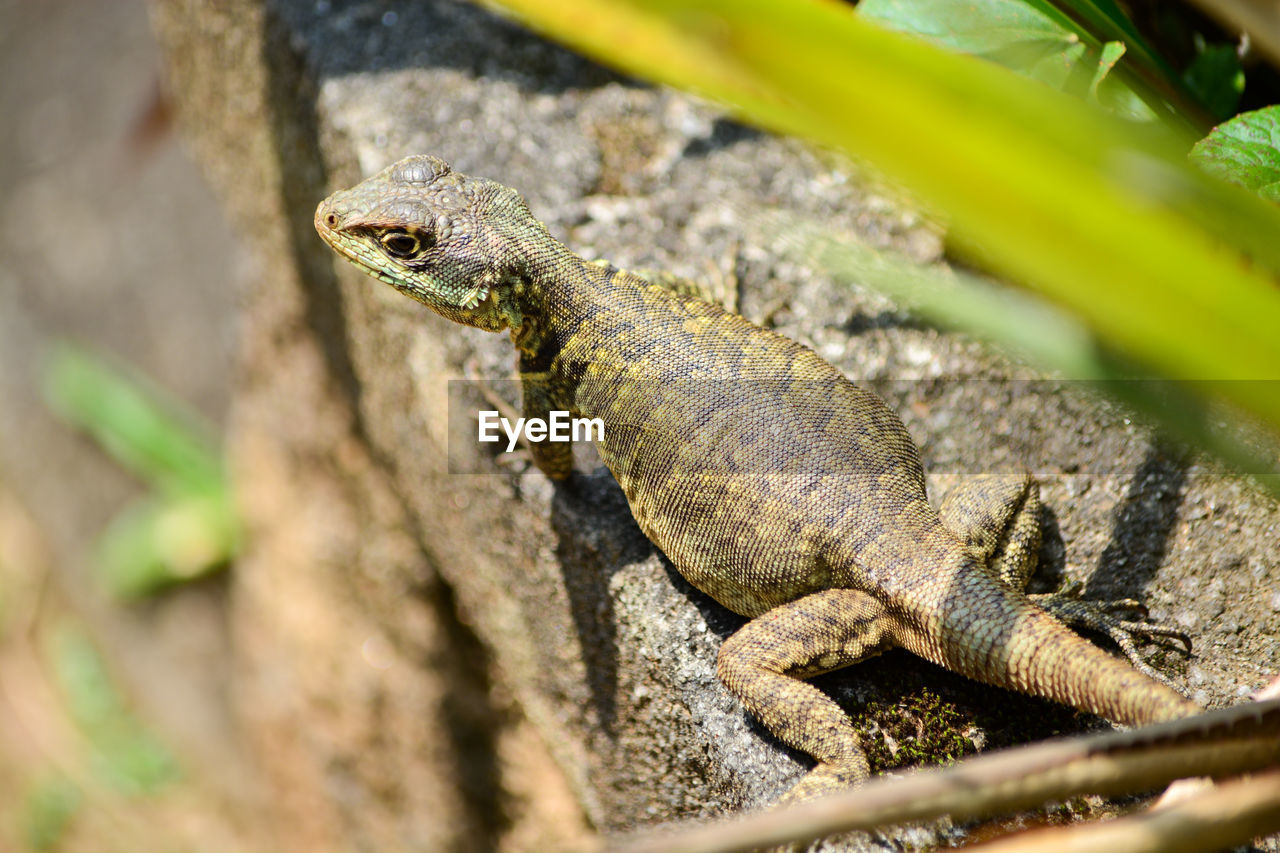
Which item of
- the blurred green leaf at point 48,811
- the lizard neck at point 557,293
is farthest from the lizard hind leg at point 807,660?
the blurred green leaf at point 48,811

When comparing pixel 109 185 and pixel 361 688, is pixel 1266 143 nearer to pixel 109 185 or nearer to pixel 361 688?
pixel 361 688

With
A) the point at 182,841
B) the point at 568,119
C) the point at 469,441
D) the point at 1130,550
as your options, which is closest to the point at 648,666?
the point at 469,441

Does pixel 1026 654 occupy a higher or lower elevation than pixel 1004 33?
lower

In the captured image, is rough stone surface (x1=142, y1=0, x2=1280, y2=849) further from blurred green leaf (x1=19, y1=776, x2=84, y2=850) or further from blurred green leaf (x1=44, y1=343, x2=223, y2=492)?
blurred green leaf (x1=19, y1=776, x2=84, y2=850)

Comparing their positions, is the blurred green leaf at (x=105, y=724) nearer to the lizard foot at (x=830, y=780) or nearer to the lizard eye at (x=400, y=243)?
the lizard eye at (x=400, y=243)

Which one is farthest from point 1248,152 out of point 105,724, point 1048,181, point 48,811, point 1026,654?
point 48,811

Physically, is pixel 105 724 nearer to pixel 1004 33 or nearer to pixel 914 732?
pixel 914 732
